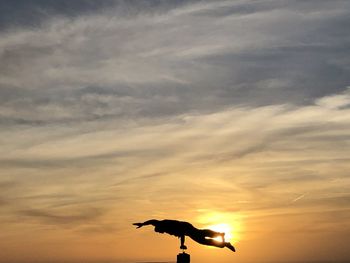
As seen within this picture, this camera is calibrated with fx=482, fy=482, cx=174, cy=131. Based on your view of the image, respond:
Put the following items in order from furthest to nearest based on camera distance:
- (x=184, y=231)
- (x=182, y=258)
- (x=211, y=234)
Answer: (x=211, y=234) < (x=184, y=231) < (x=182, y=258)

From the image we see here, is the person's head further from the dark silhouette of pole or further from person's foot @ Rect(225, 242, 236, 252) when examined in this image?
person's foot @ Rect(225, 242, 236, 252)

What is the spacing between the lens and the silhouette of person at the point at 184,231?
1514 cm

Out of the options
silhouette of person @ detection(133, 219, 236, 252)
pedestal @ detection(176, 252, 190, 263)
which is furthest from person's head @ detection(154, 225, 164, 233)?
pedestal @ detection(176, 252, 190, 263)

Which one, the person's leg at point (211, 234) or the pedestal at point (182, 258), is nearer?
the pedestal at point (182, 258)

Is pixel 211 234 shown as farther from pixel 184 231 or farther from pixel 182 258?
pixel 182 258

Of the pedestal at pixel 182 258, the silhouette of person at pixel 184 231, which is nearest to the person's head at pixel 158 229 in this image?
the silhouette of person at pixel 184 231

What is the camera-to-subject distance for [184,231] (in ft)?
49.7

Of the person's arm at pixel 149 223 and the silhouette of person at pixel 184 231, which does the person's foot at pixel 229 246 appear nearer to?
the silhouette of person at pixel 184 231

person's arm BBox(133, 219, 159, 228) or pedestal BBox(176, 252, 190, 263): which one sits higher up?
person's arm BBox(133, 219, 159, 228)

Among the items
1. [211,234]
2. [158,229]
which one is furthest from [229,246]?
[158,229]

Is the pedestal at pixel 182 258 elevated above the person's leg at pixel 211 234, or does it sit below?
below

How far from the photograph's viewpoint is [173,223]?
49.7 feet

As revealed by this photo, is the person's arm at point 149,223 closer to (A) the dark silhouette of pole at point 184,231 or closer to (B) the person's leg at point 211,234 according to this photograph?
(A) the dark silhouette of pole at point 184,231

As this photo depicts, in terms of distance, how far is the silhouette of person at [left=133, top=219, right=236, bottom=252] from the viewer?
15.1 m
